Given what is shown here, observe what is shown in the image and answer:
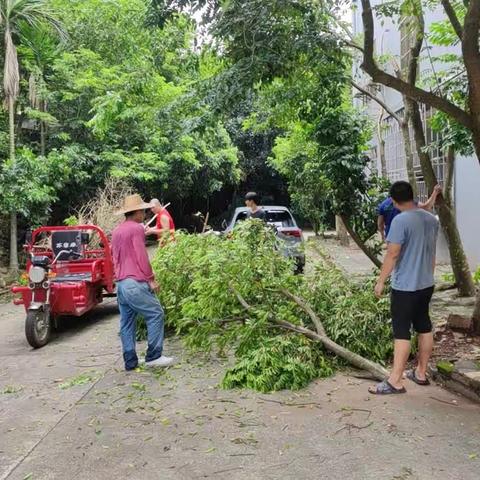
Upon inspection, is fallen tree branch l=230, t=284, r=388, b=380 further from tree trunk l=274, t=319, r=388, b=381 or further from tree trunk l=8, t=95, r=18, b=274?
tree trunk l=8, t=95, r=18, b=274

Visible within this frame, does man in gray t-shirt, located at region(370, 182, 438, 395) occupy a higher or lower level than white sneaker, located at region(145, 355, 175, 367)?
higher

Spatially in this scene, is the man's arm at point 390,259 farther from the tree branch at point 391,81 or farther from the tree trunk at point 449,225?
the tree trunk at point 449,225

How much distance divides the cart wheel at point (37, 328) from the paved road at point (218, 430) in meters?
1.36

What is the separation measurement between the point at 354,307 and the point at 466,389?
1.42 meters

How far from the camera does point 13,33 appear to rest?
14.5 meters

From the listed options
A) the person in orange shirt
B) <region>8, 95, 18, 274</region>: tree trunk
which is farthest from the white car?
<region>8, 95, 18, 274</region>: tree trunk

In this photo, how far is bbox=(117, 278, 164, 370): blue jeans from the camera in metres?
5.84

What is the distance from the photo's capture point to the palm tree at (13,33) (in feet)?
42.6

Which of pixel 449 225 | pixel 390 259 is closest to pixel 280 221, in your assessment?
pixel 449 225

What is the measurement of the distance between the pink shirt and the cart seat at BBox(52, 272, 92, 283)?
247 cm

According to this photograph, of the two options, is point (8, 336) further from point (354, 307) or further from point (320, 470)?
point (320, 470)

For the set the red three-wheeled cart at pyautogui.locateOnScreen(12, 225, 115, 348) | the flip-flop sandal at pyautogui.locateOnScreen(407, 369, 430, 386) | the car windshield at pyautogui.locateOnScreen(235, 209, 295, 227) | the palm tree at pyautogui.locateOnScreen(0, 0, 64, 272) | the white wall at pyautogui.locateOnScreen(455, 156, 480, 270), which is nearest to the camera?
the flip-flop sandal at pyautogui.locateOnScreen(407, 369, 430, 386)

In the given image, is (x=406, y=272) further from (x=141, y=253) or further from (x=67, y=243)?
(x=67, y=243)

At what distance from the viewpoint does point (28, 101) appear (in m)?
15.4
